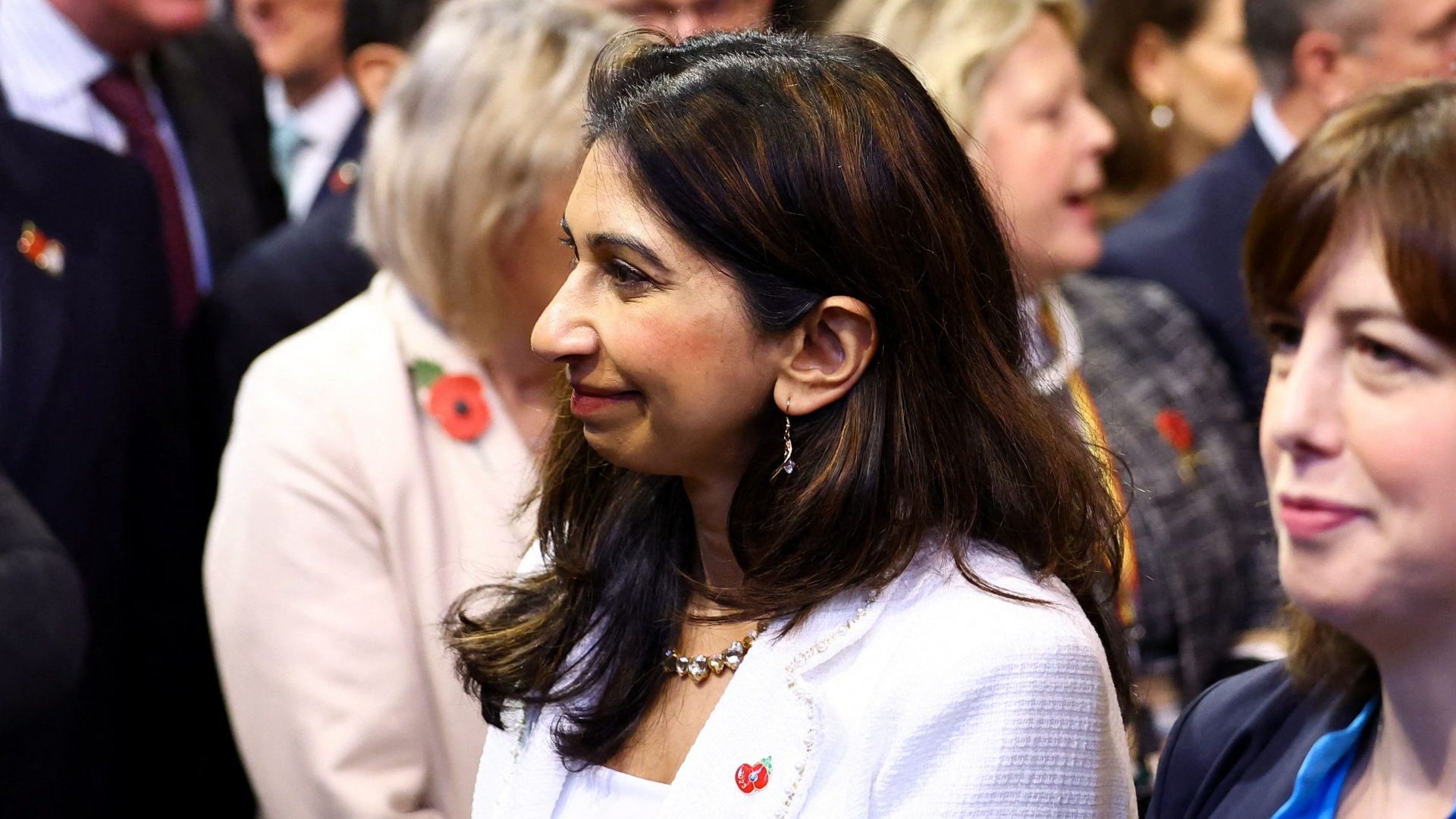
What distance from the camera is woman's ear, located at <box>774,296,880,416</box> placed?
170 cm

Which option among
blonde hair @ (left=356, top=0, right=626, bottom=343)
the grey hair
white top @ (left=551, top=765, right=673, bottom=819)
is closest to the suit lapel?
blonde hair @ (left=356, top=0, right=626, bottom=343)

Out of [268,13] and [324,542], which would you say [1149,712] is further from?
[268,13]

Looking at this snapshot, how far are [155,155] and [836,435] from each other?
2.68 metres

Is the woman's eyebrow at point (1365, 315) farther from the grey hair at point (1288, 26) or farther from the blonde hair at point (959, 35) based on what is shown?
the grey hair at point (1288, 26)

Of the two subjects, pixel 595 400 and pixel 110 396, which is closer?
pixel 595 400

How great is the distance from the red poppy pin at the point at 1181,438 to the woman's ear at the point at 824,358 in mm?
1633

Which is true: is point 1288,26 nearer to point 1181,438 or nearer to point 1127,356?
point 1127,356

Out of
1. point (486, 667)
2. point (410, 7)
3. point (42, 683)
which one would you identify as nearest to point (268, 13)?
point (410, 7)

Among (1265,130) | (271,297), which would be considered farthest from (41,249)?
(1265,130)

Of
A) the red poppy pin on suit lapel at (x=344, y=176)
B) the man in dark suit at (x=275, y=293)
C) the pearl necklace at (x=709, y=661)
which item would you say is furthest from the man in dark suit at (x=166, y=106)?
the pearl necklace at (x=709, y=661)

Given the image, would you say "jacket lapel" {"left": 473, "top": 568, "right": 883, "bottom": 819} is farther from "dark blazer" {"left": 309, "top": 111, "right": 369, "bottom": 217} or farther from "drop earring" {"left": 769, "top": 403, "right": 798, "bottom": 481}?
"dark blazer" {"left": 309, "top": 111, "right": 369, "bottom": 217}

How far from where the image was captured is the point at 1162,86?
4637mm

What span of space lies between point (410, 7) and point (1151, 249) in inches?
72.7

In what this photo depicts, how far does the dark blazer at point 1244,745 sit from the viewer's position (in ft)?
5.81
